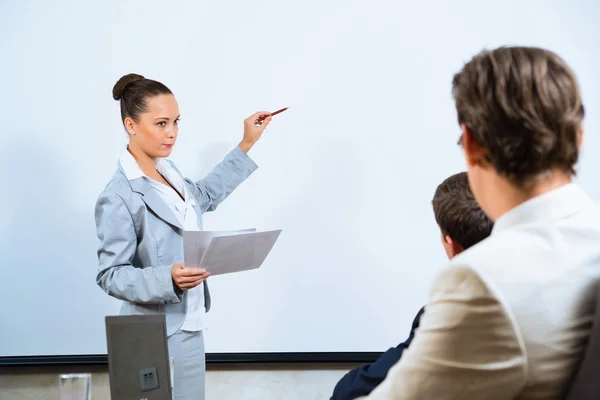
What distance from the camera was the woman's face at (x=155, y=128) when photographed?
1.94 m

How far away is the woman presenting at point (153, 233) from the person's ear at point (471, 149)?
112 cm

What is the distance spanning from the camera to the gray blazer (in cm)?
180

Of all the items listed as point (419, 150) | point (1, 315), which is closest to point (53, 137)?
point (1, 315)

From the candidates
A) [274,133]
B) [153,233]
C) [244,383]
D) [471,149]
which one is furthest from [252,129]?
[471,149]

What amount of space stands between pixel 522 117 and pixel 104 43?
1953mm

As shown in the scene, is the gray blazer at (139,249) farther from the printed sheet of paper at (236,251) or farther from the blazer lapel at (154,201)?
the printed sheet of paper at (236,251)

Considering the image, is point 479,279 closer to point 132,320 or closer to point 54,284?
point 132,320

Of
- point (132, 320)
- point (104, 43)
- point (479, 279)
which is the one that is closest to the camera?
point (479, 279)

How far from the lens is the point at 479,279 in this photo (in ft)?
2.17

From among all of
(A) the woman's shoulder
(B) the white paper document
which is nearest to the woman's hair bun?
(A) the woman's shoulder

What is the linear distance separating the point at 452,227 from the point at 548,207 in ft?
2.00

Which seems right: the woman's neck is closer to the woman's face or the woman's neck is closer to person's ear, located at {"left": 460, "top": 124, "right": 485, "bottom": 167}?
the woman's face

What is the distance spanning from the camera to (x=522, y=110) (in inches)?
27.9

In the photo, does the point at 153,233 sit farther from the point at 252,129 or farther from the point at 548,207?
the point at 548,207
